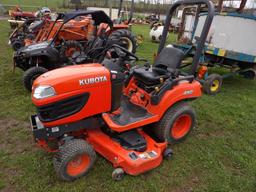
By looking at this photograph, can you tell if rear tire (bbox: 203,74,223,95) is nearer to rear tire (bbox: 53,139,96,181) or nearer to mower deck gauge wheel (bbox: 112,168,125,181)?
mower deck gauge wheel (bbox: 112,168,125,181)

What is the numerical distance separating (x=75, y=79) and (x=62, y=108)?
0.33 metres

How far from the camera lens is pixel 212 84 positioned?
18.8 ft

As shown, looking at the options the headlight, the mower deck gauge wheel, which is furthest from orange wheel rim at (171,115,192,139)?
the headlight

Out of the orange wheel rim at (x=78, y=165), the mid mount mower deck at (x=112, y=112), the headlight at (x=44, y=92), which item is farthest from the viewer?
the orange wheel rim at (x=78, y=165)

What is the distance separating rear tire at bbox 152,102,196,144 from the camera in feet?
10.5

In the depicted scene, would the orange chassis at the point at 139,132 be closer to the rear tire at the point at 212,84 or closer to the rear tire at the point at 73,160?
the rear tire at the point at 73,160

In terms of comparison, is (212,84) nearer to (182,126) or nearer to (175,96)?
(182,126)

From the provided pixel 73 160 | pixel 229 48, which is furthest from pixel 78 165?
pixel 229 48

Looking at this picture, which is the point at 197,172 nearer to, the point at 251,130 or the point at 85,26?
the point at 251,130

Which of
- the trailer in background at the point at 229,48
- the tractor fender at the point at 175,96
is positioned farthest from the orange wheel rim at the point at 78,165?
the trailer in background at the point at 229,48

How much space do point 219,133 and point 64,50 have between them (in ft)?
12.8

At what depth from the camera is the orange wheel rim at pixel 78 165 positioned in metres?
2.65

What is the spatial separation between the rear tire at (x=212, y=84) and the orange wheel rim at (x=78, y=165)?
147 inches

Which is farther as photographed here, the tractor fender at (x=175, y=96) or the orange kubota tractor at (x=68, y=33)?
the orange kubota tractor at (x=68, y=33)
